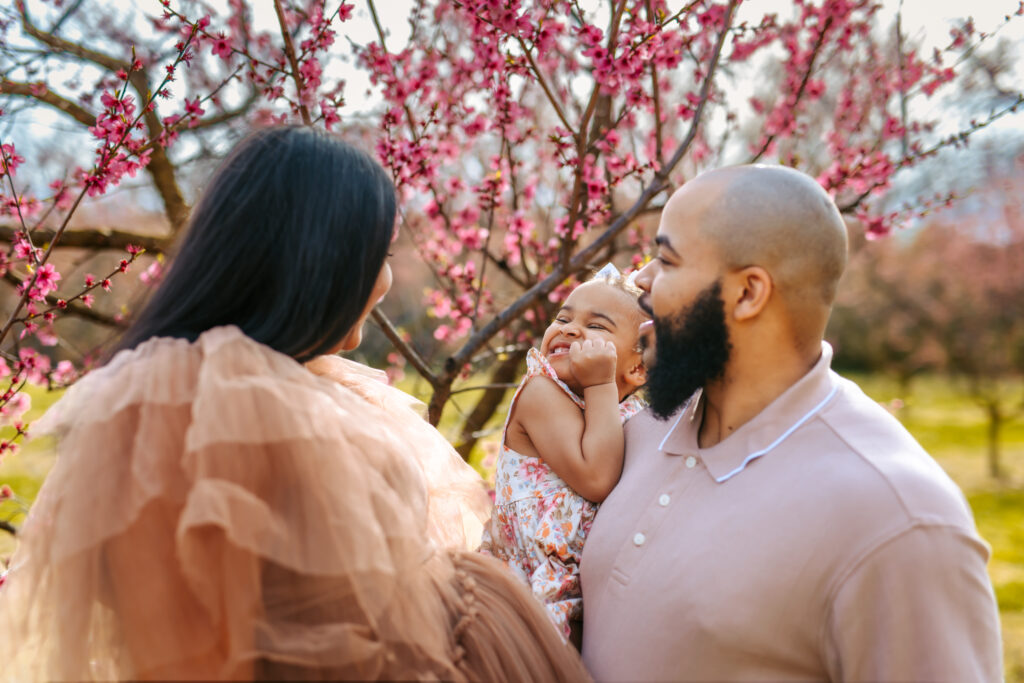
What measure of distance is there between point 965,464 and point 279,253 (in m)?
13.9

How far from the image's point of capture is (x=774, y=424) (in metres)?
1.69

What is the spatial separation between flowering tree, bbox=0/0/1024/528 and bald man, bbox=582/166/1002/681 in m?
1.28

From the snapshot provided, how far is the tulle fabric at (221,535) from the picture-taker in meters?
1.22

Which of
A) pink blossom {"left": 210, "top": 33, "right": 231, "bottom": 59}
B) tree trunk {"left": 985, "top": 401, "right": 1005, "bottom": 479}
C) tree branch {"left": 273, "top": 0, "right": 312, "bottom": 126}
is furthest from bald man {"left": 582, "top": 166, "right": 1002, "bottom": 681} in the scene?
tree trunk {"left": 985, "top": 401, "right": 1005, "bottom": 479}

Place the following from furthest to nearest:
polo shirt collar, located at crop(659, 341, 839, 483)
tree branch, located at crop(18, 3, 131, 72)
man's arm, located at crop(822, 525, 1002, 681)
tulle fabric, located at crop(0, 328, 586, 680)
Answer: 1. tree branch, located at crop(18, 3, 131, 72)
2. polo shirt collar, located at crop(659, 341, 839, 483)
3. man's arm, located at crop(822, 525, 1002, 681)
4. tulle fabric, located at crop(0, 328, 586, 680)

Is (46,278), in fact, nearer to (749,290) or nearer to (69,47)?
(69,47)

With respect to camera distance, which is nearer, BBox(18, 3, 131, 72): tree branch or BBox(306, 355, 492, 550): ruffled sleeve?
BBox(306, 355, 492, 550): ruffled sleeve

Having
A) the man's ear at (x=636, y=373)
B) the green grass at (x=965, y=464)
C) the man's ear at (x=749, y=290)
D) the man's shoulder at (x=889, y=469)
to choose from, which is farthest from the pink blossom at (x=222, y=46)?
the man's shoulder at (x=889, y=469)

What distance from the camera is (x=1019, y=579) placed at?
744 cm

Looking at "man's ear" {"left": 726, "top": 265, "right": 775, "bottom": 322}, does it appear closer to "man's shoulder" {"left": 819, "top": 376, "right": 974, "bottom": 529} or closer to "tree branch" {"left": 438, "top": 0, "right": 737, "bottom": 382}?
"man's shoulder" {"left": 819, "top": 376, "right": 974, "bottom": 529}

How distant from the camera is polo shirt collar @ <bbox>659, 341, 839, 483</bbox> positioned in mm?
1681

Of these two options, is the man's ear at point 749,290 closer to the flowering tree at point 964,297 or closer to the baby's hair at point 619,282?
the baby's hair at point 619,282

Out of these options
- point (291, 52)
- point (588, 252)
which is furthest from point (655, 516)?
point (291, 52)

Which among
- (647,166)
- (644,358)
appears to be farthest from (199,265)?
(647,166)
